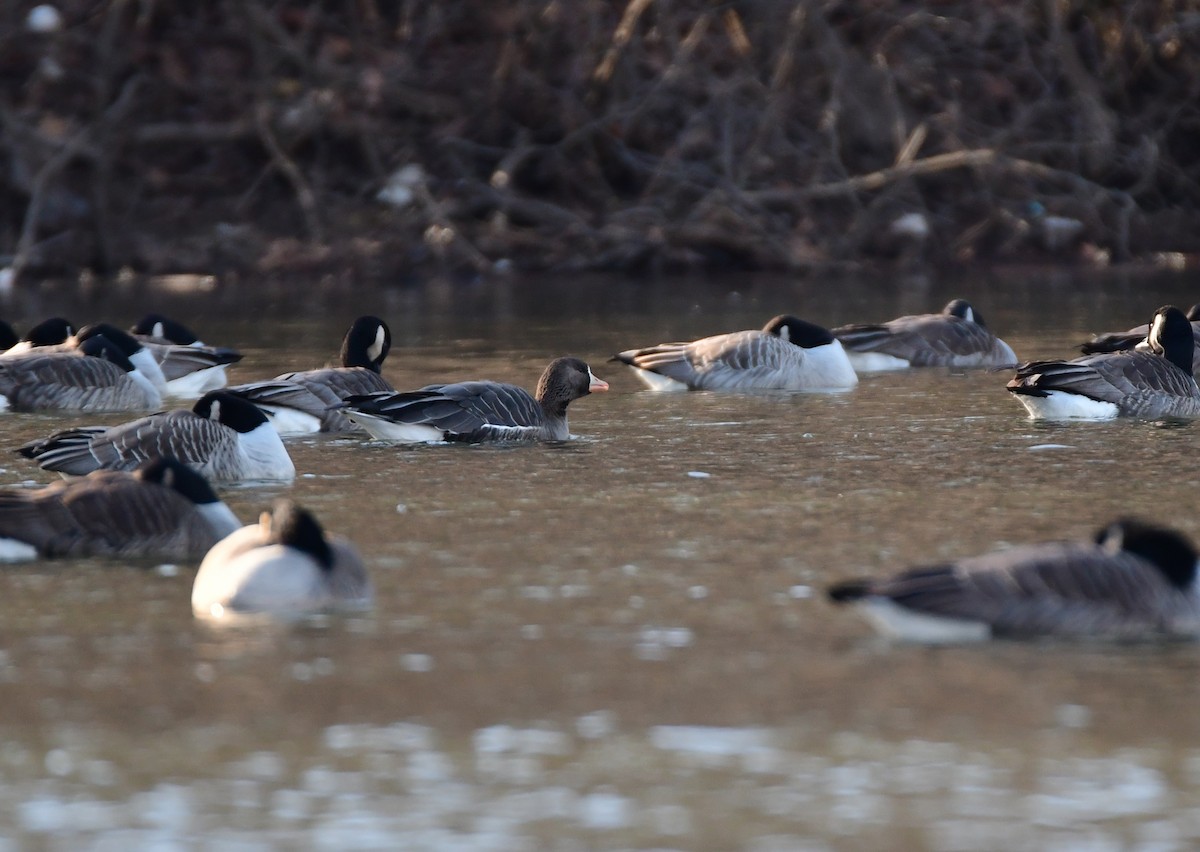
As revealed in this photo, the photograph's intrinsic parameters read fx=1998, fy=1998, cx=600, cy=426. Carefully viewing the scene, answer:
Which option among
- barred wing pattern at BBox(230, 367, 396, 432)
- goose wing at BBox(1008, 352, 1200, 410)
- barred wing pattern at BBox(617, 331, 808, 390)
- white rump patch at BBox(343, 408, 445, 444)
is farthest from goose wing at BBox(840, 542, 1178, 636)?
barred wing pattern at BBox(617, 331, 808, 390)

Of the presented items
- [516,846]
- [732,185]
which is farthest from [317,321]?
[516,846]

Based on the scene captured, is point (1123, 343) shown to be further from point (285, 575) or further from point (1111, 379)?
point (285, 575)

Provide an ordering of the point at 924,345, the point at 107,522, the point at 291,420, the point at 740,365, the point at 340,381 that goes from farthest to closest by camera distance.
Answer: the point at 924,345
the point at 740,365
the point at 340,381
the point at 291,420
the point at 107,522

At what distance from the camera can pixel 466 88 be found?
30938 mm

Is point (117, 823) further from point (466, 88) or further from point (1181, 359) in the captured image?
point (466, 88)

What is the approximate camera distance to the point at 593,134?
30.1 metres

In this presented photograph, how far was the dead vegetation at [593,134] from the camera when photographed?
94.7 feet

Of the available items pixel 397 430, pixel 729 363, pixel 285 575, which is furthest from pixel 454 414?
Answer: pixel 285 575

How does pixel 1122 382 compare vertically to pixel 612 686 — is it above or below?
above

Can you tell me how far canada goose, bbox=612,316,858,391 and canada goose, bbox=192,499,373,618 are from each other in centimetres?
819

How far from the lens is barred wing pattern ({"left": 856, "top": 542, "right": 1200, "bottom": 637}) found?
21.6 ft

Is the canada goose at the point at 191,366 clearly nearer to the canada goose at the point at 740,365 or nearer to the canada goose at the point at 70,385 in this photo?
the canada goose at the point at 70,385

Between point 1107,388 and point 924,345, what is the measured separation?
441cm

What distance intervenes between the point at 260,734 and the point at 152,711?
0.45 meters
